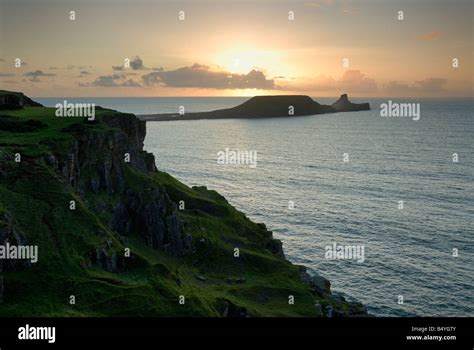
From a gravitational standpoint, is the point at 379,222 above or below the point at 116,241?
below

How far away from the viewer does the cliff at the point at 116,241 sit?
46156 mm

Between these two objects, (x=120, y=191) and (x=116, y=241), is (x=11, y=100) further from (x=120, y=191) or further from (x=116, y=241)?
(x=116, y=241)

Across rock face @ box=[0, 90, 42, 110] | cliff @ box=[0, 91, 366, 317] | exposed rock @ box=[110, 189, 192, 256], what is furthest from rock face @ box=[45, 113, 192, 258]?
rock face @ box=[0, 90, 42, 110]

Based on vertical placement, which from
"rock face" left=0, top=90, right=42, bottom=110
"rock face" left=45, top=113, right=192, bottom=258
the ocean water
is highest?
"rock face" left=0, top=90, right=42, bottom=110

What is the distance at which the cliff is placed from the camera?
46.2m

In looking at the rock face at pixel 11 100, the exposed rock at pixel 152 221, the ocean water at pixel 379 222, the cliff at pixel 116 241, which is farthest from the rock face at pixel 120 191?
the ocean water at pixel 379 222

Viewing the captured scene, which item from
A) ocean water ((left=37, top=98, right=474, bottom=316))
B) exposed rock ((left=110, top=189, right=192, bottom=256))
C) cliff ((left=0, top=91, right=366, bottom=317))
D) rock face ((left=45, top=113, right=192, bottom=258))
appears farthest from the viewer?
A: ocean water ((left=37, top=98, right=474, bottom=316))

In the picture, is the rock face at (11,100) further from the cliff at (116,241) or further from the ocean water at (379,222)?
the ocean water at (379,222)

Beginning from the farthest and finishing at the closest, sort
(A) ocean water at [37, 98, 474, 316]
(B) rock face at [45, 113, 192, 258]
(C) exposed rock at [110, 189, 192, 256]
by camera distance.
A: (A) ocean water at [37, 98, 474, 316], (C) exposed rock at [110, 189, 192, 256], (B) rock face at [45, 113, 192, 258]

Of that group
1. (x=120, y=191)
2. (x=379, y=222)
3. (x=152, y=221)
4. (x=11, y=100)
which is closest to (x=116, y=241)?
(x=152, y=221)

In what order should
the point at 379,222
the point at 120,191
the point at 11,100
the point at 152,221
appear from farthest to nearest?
the point at 379,222
the point at 11,100
the point at 120,191
the point at 152,221

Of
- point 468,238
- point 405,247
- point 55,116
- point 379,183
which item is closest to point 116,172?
point 55,116

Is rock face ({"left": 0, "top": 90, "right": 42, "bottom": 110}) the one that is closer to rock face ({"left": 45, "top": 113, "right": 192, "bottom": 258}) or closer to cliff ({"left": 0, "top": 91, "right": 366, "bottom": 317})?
cliff ({"left": 0, "top": 91, "right": 366, "bottom": 317})

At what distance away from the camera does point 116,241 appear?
5991 centimetres
